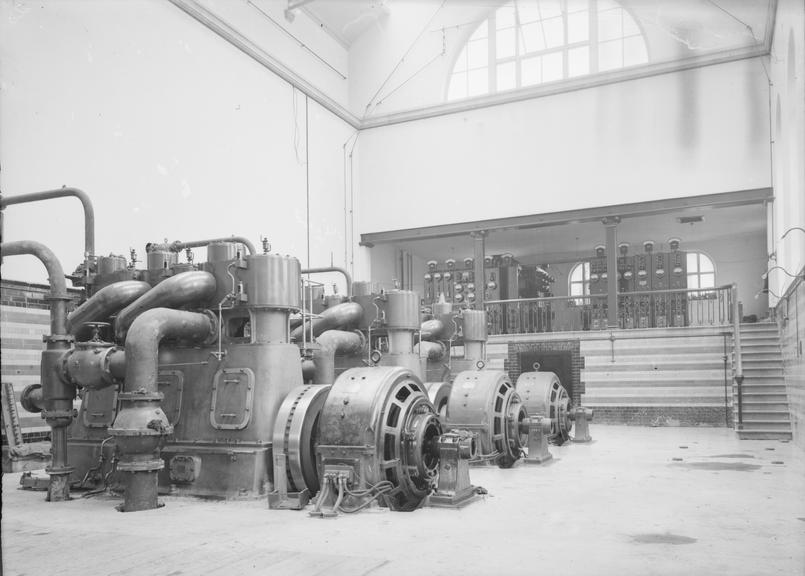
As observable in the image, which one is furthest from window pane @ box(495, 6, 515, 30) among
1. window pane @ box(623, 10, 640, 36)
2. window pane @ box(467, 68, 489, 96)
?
window pane @ box(623, 10, 640, 36)

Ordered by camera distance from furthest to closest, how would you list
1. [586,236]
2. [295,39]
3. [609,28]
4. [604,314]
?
1. [586,236]
2. [604,314]
3. [609,28]
4. [295,39]

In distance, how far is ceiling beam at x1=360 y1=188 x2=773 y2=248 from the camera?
1662 centimetres

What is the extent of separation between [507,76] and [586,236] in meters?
6.72

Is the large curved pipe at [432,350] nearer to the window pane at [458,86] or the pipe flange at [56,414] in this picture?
the pipe flange at [56,414]

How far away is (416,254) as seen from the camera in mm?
24625

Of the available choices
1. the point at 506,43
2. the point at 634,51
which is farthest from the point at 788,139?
the point at 506,43

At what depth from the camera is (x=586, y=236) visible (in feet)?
77.2

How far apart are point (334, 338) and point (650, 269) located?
1401 cm

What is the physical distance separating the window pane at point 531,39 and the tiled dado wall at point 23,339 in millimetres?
13645

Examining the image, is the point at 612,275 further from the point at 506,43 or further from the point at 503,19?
the point at 503,19

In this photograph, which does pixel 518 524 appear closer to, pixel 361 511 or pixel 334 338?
pixel 361 511

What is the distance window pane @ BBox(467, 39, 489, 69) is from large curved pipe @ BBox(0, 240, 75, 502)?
14.8 metres

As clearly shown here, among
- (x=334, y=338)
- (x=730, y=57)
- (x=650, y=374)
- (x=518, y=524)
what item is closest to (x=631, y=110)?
(x=730, y=57)

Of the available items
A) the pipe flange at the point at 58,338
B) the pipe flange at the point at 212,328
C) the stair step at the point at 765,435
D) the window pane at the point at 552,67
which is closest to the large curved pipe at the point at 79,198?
the pipe flange at the point at 58,338
